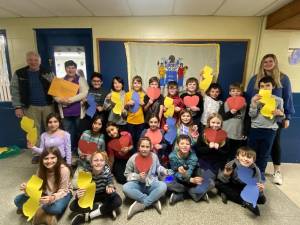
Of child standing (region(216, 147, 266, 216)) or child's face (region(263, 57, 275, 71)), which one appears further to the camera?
child's face (region(263, 57, 275, 71))

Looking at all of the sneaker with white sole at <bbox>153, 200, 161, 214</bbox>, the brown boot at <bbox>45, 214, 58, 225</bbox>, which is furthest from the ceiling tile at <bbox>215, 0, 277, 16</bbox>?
the brown boot at <bbox>45, 214, 58, 225</bbox>

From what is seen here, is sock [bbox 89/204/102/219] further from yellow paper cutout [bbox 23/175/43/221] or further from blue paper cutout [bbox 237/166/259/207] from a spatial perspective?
blue paper cutout [bbox 237/166/259/207]

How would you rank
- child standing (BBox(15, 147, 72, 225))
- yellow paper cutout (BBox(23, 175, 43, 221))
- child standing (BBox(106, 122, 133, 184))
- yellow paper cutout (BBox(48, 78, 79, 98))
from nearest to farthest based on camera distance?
yellow paper cutout (BBox(23, 175, 43, 221))
child standing (BBox(15, 147, 72, 225))
child standing (BBox(106, 122, 133, 184))
yellow paper cutout (BBox(48, 78, 79, 98))

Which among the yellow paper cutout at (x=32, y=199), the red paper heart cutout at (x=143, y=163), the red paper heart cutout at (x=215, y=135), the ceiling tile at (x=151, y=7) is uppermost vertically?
the ceiling tile at (x=151, y=7)

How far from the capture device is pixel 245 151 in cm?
199

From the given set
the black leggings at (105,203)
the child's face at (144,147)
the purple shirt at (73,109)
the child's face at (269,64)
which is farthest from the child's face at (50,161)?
the child's face at (269,64)

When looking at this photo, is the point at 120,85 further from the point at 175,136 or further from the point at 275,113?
the point at 275,113

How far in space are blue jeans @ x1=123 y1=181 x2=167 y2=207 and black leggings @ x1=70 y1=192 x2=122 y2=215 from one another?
0.42 ft

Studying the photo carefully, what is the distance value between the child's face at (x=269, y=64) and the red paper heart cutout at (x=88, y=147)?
195 cm

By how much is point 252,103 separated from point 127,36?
179 centimetres

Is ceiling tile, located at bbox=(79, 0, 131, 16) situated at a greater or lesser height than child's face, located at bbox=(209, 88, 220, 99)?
greater

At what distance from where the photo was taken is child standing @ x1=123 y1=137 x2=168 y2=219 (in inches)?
75.8

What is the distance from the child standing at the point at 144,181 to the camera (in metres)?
1.93

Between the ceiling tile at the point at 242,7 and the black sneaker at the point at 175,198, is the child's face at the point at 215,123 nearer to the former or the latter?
the black sneaker at the point at 175,198
